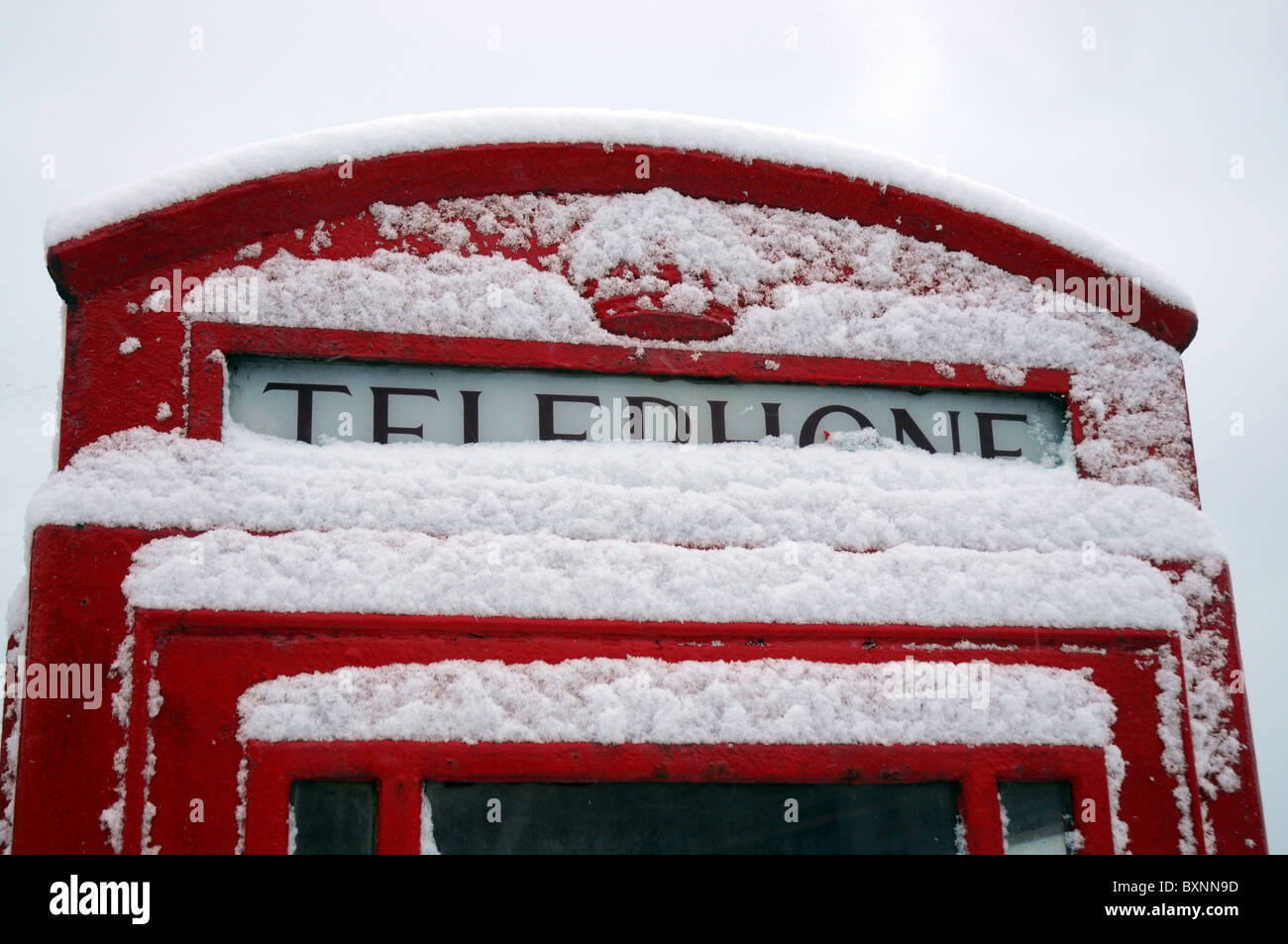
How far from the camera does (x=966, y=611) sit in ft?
9.75

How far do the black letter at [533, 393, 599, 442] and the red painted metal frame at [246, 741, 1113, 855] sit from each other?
821mm

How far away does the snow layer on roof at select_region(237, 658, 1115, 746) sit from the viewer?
104 inches

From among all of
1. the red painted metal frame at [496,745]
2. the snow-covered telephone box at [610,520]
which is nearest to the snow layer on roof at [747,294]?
the snow-covered telephone box at [610,520]

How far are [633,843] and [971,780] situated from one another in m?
0.89

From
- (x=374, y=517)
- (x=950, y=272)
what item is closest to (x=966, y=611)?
(x=950, y=272)

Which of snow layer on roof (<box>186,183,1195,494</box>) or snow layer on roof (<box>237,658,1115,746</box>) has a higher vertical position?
snow layer on roof (<box>186,183,1195,494</box>)

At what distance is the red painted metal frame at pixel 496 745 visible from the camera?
2561 millimetres

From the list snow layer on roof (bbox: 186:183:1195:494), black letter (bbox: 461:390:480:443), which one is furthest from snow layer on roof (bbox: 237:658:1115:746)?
snow layer on roof (bbox: 186:183:1195:494)

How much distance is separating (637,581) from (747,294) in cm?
91

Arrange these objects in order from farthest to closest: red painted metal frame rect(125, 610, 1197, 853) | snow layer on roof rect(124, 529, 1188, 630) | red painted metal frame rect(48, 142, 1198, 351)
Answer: red painted metal frame rect(48, 142, 1198, 351) → snow layer on roof rect(124, 529, 1188, 630) → red painted metal frame rect(125, 610, 1197, 853)

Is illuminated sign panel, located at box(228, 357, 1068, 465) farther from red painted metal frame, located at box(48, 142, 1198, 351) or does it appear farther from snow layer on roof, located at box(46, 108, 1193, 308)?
snow layer on roof, located at box(46, 108, 1193, 308)

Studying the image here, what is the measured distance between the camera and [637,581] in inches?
111
